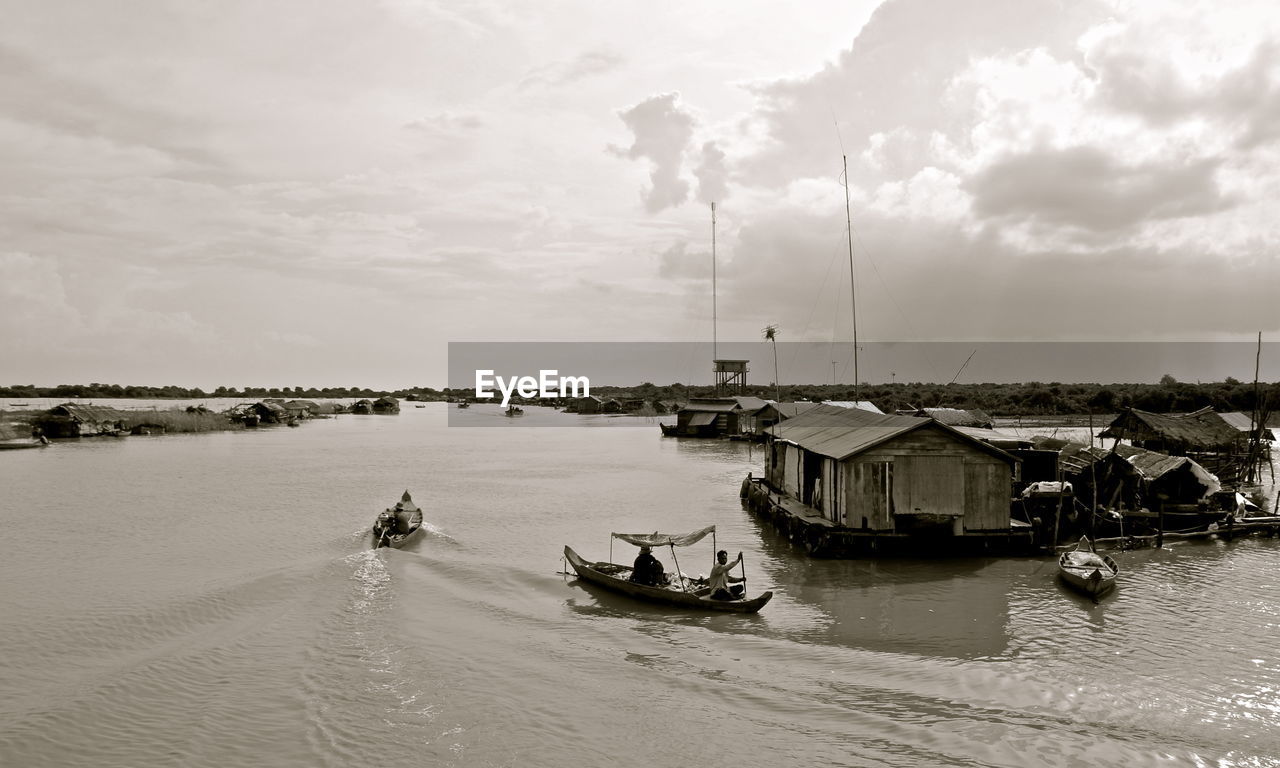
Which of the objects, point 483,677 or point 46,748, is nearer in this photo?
point 46,748

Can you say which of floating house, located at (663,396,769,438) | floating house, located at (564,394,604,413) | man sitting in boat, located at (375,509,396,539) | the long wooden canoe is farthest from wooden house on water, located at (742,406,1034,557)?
floating house, located at (564,394,604,413)

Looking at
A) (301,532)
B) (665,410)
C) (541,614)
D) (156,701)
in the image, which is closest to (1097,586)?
(541,614)

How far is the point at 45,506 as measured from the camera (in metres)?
32.6

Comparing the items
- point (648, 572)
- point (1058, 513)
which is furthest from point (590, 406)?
point (648, 572)

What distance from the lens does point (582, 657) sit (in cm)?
1501

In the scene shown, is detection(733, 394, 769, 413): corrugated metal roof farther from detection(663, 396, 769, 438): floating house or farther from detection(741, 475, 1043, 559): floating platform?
detection(741, 475, 1043, 559): floating platform

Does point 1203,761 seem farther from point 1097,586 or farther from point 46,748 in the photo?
point 46,748

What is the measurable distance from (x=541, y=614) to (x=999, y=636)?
9.84 metres

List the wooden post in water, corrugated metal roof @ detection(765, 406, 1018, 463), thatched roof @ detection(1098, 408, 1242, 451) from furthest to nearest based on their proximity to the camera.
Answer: thatched roof @ detection(1098, 408, 1242, 451), the wooden post in water, corrugated metal roof @ detection(765, 406, 1018, 463)

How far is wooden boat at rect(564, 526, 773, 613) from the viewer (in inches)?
670

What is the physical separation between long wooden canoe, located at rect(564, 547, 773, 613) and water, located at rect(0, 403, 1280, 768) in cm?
33

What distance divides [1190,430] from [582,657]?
33416 mm

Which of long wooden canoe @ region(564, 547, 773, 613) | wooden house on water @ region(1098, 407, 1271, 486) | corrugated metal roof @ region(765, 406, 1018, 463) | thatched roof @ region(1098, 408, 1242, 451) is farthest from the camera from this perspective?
thatched roof @ region(1098, 408, 1242, 451)

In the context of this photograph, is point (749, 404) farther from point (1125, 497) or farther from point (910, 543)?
point (910, 543)
